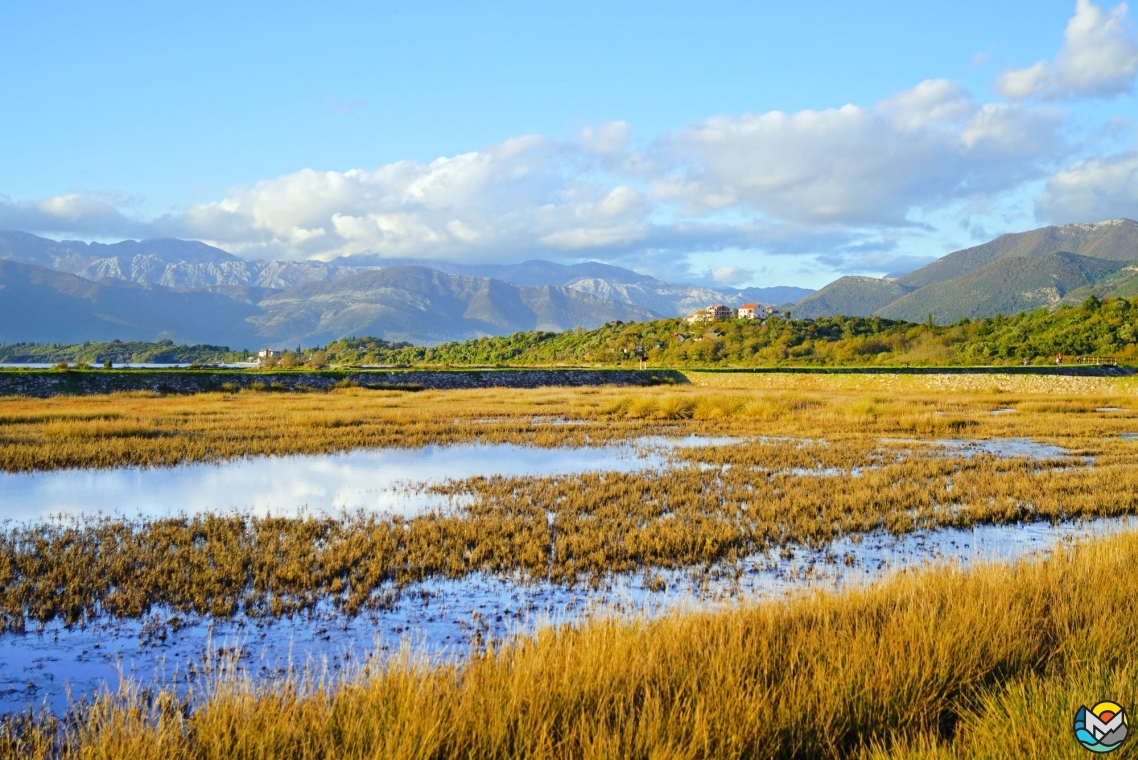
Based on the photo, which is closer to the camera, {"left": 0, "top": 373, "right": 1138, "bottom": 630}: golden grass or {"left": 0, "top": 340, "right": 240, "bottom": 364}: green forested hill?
{"left": 0, "top": 373, "right": 1138, "bottom": 630}: golden grass

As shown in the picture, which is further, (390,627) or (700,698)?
(390,627)

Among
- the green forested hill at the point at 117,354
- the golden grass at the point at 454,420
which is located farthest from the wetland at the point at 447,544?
the green forested hill at the point at 117,354

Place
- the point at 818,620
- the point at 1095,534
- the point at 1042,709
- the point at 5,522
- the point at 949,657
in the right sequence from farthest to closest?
the point at 5,522
the point at 1095,534
the point at 818,620
the point at 949,657
the point at 1042,709

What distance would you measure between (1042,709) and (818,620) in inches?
76.7

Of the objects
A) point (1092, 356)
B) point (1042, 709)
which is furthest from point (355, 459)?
point (1092, 356)

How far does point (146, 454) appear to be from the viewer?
61.2 feet

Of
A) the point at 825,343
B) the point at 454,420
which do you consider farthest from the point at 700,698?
the point at 825,343

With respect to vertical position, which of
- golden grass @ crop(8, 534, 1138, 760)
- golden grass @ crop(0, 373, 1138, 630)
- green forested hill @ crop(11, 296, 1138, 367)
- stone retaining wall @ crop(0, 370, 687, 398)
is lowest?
golden grass @ crop(0, 373, 1138, 630)

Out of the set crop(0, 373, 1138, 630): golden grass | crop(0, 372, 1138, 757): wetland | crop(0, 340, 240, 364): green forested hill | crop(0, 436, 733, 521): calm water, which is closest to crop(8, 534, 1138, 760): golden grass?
crop(0, 372, 1138, 757): wetland

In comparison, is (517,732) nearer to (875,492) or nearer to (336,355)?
(875,492)

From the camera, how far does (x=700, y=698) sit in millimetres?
4246

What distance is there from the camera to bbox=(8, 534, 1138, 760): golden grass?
405 centimetres

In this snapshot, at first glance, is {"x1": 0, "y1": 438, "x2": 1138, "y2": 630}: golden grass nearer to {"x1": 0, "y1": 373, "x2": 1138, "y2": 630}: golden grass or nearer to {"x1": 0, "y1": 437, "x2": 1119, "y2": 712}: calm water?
{"x1": 0, "y1": 373, "x2": 1138, "y2": 630}: golden grass

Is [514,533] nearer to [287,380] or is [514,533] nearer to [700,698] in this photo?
[700,698]
